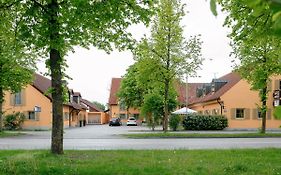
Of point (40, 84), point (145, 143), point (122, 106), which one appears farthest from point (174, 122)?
point (122, 106)

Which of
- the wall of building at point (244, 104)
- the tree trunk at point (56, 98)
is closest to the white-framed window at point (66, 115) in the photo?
the wall of building at point (244, 104)

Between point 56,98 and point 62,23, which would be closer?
point 62,23

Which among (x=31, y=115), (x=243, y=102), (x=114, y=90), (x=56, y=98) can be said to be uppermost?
(x=114, y=90)

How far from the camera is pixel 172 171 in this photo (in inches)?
414

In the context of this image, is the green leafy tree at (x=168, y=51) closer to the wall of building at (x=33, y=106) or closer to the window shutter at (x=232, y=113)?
the window shutter at (x=232, y=113)

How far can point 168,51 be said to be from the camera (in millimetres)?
31359

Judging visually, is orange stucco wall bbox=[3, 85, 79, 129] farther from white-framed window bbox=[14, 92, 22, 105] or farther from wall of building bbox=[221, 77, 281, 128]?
wall of building bbox=[221, 77, 281, 128]

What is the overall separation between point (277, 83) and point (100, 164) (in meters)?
37.4

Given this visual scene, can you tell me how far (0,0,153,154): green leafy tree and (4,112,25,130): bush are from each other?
3395 cm

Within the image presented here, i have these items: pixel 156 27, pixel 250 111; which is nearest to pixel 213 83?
pixel 250 111

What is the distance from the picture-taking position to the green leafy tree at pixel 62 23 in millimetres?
12227

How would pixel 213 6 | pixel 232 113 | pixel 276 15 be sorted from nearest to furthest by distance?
1. pixel 276 15
2. pixel 213 6
3. pixel 232 113

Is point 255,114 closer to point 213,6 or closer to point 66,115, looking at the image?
point 66,115

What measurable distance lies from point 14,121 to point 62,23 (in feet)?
121
